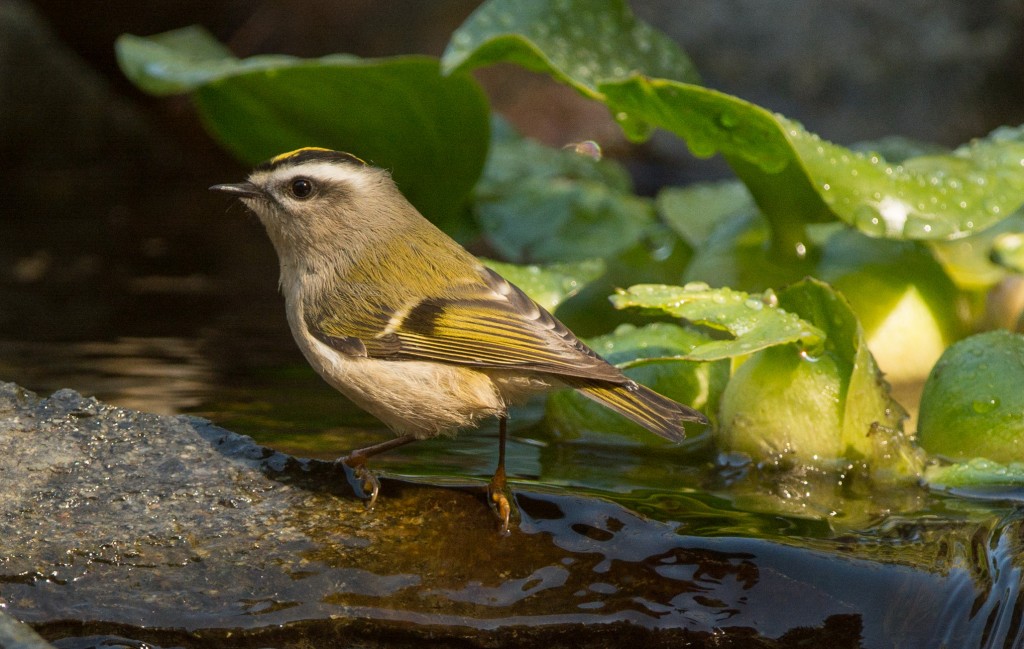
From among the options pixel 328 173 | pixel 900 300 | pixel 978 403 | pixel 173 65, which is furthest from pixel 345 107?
pixel 978 403

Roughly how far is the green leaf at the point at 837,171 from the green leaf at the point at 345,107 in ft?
4.40

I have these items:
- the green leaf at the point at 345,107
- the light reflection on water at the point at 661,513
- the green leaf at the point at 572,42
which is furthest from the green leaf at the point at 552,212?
the light reflection on water at the point at 661,513

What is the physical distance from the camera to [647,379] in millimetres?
3516

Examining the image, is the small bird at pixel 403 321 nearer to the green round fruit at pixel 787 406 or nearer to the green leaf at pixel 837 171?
the green round fruit at pixel 787 406

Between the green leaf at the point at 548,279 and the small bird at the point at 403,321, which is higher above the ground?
the green leaf at the point at 548,279

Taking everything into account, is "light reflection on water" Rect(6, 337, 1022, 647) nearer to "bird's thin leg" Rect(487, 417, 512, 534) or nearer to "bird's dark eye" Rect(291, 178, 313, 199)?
"bird's thin leg" Rect(487, 417, 512, 534)

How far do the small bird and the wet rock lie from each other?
161 mm

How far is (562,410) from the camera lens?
12.0 ft

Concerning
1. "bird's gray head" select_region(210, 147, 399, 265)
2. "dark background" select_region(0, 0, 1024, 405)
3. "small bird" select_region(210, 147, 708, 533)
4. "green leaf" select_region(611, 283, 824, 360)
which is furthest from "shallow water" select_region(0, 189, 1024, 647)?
"dark background" select_region(0, 0, 1024, 405)

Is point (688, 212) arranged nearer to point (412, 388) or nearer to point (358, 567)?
point (412, 388)

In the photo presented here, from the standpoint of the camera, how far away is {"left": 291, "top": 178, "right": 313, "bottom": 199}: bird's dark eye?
3188 mm

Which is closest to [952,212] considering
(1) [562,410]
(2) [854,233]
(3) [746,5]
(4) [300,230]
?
(2) [854,233]

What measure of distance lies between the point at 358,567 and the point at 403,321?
0.76 metres

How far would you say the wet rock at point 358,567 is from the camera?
2.36 metres
